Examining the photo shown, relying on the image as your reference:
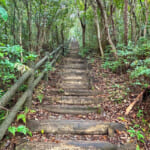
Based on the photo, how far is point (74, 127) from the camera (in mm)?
3064

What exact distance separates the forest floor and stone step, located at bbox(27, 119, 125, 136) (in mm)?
83

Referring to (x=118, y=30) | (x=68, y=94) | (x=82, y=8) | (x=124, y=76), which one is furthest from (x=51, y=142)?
(x=82, y=8)

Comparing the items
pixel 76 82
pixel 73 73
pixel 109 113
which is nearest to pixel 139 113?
pixel 109 113

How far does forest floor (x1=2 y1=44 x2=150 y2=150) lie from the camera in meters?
2.76

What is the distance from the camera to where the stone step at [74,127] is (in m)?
2.99

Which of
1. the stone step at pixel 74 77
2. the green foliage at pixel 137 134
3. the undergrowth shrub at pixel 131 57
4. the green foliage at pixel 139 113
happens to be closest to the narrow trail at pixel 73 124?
the green foliage at pixel 137 134

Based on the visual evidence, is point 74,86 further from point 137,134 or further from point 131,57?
point 137,134

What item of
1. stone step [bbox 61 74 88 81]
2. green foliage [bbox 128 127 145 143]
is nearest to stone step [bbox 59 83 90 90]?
stone step [bbox 61 74 88 81]

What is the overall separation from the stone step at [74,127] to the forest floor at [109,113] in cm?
8

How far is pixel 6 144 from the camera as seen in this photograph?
2.48 metres

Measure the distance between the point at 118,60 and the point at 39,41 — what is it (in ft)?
10.8

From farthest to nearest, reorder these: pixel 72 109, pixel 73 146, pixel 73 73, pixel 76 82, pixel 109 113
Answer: pixel 73 73
pixel 76 82
pixel 72 109
pixel 109 113
pixel 73 146

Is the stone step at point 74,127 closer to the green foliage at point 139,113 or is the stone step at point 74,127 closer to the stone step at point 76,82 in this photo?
the green foliage at point 139,113

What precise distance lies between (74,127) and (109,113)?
1098 mm
